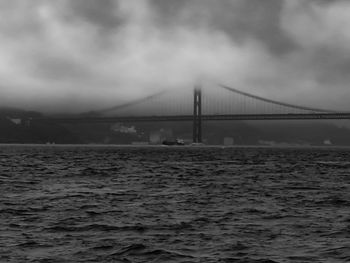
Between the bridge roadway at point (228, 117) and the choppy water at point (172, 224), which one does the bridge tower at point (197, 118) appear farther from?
the choppy water at point (172, 224)

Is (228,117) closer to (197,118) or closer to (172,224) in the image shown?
A: (197,118)

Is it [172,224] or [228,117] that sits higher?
[228,117]

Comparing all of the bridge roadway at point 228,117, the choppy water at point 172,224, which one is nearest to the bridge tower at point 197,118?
the bridge roadway at point 228,117

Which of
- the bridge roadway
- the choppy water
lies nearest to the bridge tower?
the bridge roadway

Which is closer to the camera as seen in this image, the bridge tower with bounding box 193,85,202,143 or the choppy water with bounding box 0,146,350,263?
the choppy water with bounding box 0,146,350,263

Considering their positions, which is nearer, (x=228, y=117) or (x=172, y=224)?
(x=172, y=224)

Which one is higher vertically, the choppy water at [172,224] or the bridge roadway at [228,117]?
the bridge roadway at [228,117]

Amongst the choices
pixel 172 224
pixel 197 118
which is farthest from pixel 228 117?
pixel 172 224

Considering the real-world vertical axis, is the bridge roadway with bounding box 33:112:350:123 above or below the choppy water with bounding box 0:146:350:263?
above

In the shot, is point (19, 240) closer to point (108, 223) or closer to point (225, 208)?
point (108, 223)

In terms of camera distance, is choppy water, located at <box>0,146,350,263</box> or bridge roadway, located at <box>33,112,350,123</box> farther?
bridge roadway, located at <box>33,112,350,123</box>

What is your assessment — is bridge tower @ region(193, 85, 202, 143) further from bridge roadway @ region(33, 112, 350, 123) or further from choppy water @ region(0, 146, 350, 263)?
choppy water @ region(0, 146, 350, 263)

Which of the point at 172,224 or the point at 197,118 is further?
the point at 197,118

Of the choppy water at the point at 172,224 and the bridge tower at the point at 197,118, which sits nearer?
the choppy water at the point at 172,224
